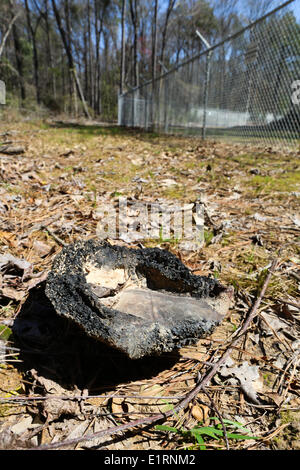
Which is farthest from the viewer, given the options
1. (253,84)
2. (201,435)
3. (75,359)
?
(253,84)

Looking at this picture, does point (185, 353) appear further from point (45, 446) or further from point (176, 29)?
point (176, 29)

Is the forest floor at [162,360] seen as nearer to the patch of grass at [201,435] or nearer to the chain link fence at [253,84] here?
the patch of grass at [201,435]

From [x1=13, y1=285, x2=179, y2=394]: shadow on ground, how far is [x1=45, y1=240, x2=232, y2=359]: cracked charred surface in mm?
133

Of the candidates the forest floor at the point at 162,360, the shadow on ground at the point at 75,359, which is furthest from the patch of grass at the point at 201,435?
the shadow on ground at the point at 75,359

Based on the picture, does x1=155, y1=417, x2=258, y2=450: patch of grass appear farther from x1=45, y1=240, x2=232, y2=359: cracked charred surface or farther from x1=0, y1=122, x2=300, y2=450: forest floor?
x1=45, y1=240, x2=232, y2=359: cracked charred surface

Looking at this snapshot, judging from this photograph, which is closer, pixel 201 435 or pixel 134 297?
pixel 201 435

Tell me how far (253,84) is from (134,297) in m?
6.73

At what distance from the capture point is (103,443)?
893mm

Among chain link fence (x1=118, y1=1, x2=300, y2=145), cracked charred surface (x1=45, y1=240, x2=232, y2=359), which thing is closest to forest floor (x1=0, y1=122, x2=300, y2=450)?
cracked charred surface (x1=45, y1=240, x2=232, y2=359)

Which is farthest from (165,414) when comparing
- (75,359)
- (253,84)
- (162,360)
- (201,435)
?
(253,84)

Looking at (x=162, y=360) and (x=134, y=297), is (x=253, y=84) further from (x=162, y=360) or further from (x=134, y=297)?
(x=162, y=360)

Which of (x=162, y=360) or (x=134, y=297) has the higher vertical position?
(x=134, y=297)

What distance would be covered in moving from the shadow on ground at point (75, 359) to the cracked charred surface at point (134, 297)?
0.13 m

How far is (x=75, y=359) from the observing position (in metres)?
1.18
